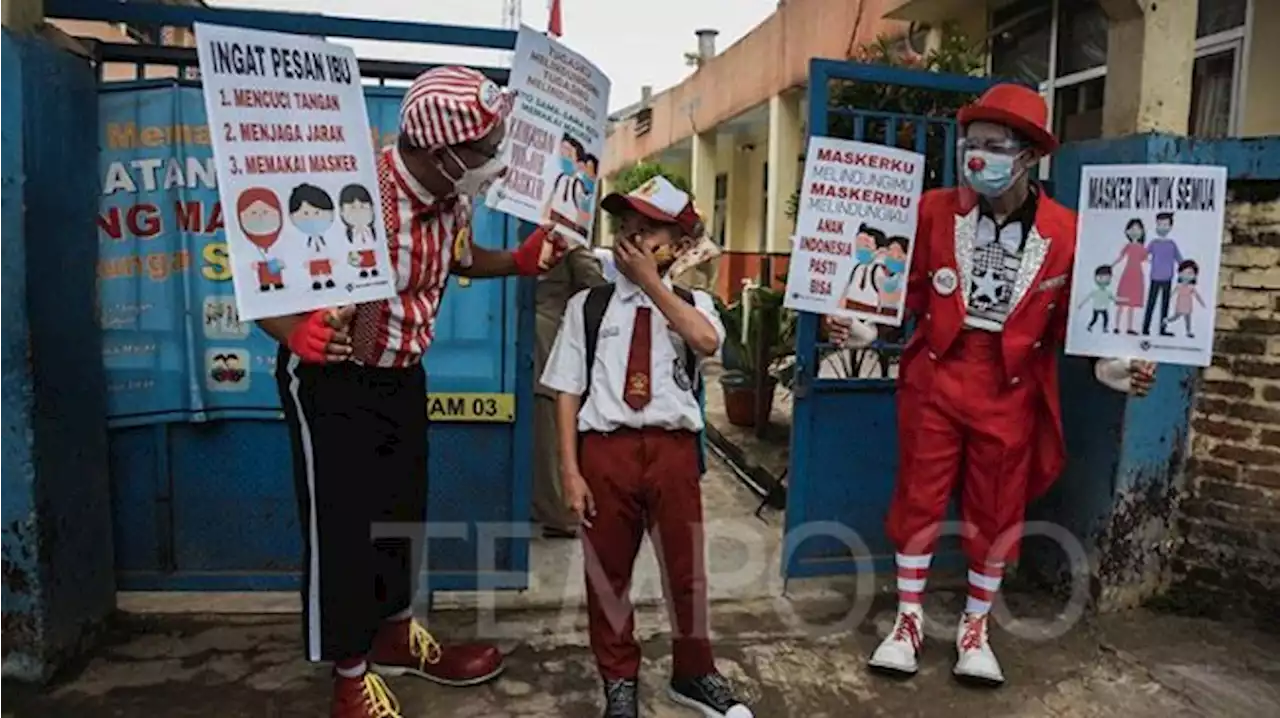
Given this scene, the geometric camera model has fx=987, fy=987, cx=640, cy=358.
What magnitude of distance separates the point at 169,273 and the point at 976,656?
296 cm

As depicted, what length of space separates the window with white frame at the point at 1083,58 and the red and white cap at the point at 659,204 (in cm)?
339

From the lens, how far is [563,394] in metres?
2.73

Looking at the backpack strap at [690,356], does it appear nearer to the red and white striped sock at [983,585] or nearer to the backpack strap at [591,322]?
the backpack strap at [591,322]

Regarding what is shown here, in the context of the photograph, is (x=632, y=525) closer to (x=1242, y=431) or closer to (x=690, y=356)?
(x=690, y=356)

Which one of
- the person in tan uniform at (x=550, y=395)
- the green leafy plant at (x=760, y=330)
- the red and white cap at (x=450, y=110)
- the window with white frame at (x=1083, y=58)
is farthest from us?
the green leafy plant at (x=760, y=330)

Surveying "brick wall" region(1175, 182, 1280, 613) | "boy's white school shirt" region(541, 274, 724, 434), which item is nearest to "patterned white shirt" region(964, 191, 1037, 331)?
"boy's white school shirt" region(541, 274, 724, 434)

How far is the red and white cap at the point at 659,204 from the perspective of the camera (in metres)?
2.58

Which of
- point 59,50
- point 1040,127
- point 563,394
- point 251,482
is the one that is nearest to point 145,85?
point 59,50

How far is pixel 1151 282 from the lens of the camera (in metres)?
2.99

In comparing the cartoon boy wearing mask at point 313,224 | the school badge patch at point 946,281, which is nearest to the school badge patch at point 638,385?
the cartoon boy wearing mask at point 313,224

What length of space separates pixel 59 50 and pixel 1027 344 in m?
3.08

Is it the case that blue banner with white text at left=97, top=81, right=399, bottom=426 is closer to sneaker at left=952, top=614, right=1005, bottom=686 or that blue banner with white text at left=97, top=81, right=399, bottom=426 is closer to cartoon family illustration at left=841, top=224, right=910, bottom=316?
cartoon family illustration at left=841, top=224, right=910, bottom=316

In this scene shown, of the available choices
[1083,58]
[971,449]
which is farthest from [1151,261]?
[1083,58]

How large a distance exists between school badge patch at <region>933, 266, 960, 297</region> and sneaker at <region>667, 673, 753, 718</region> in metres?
1.40
